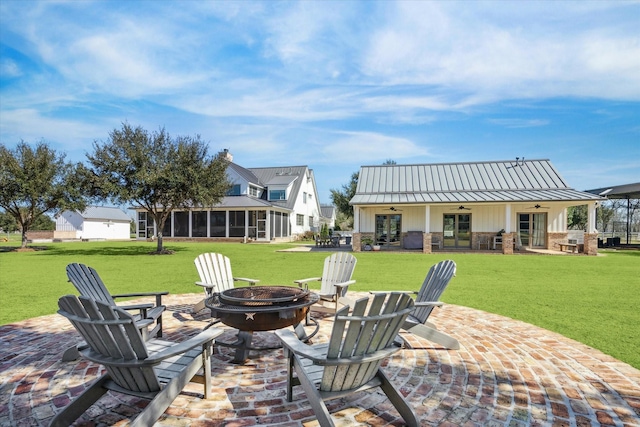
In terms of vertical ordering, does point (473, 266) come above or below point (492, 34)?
below

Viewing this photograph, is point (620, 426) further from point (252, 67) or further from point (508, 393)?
point (252, 67)

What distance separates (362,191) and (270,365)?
63.8ft

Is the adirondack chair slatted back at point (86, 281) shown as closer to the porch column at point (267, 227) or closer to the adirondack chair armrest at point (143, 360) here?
the adirondack chair armrest at point (143, 360)

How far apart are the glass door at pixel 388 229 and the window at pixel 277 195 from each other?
13.2 meters

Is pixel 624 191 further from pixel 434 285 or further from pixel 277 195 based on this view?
pixel 277 195

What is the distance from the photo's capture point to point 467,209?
20.3m

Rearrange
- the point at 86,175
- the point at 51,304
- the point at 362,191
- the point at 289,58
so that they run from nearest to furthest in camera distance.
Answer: the point at 51,304
the point at 289,58
the point at 86,175
the point at 362,191

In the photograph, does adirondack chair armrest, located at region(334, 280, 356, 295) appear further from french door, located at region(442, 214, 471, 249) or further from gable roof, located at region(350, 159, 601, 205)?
→ french door, located at region(442, 214, 471, 249)

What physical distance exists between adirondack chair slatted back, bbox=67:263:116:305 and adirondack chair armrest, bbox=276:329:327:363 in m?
2.18

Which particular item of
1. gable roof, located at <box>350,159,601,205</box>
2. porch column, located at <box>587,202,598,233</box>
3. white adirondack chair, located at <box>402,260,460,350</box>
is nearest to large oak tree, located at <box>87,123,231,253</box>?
gable roof, located at <box>350,159,601,205</box>

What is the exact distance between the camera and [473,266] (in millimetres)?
12180

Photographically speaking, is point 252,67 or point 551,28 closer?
point 551,28

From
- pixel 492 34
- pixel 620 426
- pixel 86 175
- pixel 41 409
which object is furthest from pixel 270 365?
pixel 86 175

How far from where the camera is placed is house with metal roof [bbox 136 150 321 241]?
93.8 feet
